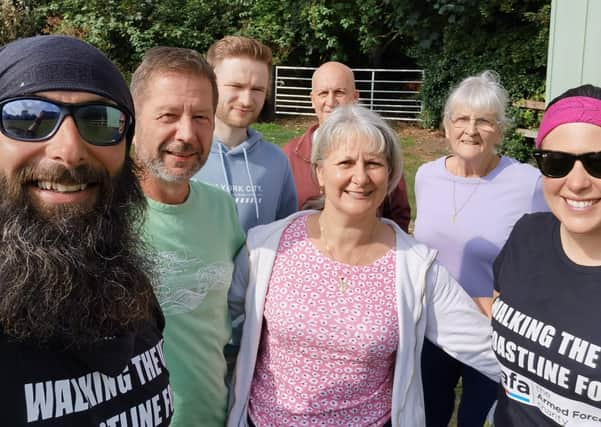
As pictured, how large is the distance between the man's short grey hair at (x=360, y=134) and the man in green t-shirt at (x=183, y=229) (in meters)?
0.48

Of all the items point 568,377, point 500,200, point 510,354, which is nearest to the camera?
point 568,377

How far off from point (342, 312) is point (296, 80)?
56.1 feet

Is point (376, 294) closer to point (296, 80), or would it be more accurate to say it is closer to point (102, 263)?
point (102, 263)

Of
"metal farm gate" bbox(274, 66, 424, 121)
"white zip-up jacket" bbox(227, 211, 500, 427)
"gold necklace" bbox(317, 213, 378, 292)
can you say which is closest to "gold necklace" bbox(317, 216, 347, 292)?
"gold necklace" bbox(317, 213, 378, 292)

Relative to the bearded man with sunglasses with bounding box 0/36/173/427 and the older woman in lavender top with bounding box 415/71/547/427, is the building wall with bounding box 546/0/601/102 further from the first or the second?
the bearded man with sunglasses with bounding box 0/36/173/427

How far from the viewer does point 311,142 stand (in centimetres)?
369

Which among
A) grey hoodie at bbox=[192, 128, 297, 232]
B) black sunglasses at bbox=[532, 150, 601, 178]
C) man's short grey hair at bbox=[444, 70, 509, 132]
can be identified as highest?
man's short grey hair at bbox=[444, 70, 509, 132]

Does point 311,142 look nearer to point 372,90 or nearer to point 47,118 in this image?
point 47,118

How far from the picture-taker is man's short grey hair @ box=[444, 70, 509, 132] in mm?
3291

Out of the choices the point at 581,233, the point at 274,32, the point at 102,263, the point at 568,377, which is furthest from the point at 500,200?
the point at 274,32

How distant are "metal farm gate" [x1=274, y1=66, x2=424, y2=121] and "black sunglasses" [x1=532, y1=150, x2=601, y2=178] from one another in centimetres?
1514

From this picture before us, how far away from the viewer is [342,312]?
222 cm

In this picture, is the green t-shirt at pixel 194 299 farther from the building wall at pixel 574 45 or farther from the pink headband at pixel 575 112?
the building wall at pixel 574 45

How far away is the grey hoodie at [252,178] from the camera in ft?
9.71
